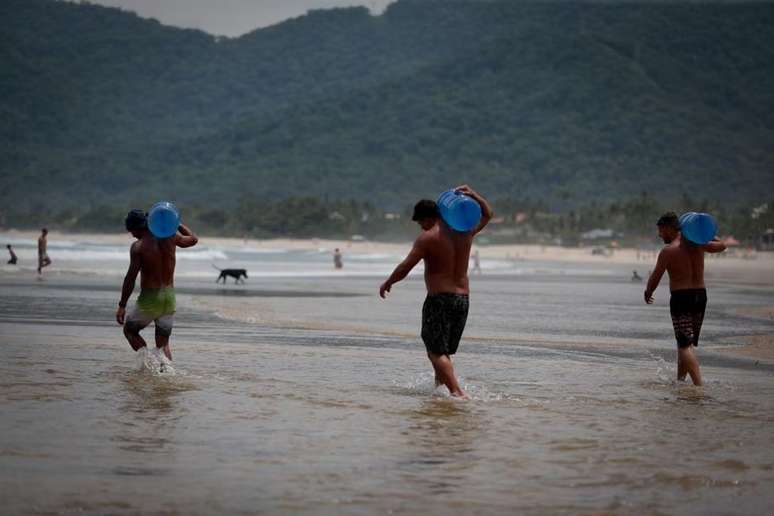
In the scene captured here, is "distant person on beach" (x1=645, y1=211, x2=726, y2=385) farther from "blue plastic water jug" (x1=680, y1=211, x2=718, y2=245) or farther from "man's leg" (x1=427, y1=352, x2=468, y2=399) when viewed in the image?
"man's leg" (x1=427, y1=352, x2=468, y2=399)

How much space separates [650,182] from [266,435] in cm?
18837

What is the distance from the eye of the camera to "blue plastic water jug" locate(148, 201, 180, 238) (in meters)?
11.2

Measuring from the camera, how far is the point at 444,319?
398 inches

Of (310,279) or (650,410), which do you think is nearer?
(650,410)

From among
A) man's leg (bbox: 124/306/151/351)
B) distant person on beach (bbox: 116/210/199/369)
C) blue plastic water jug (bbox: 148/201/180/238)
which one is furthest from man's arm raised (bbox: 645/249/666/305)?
man's leg (bbox: 124/306/151/351)

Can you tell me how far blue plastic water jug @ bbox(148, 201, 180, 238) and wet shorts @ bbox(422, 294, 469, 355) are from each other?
261 centimetres

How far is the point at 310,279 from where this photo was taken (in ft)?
131

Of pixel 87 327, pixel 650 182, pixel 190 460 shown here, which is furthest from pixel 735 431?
pixel 650 182

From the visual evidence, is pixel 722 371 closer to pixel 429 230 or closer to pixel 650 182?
pixel 429 230

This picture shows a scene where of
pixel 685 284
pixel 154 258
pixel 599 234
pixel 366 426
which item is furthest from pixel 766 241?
pixel 366 426

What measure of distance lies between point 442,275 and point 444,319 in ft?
1.17

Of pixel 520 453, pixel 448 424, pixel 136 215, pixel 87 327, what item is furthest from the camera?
pixel 87 327

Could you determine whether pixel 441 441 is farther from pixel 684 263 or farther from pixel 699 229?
pixel 699 229

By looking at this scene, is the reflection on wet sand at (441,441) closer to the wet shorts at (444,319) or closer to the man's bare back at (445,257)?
the wet shorts at (444,319)
